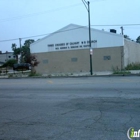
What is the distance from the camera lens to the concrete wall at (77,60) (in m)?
35.2

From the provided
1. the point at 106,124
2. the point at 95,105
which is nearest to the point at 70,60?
the point at 95,105

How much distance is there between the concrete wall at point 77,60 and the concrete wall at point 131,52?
6.90 ft

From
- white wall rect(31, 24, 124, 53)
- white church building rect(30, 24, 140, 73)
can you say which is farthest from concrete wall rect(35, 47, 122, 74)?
white wall rect(31, 24, 124, 53)

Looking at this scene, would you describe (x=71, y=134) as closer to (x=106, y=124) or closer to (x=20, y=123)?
(x=106, y=124)

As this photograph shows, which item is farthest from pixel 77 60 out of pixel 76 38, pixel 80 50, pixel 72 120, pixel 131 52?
pixel 72 120

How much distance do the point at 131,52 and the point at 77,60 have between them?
9.52 m

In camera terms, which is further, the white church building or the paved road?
the white church building

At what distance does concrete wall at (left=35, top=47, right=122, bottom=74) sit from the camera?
35250 millimetres

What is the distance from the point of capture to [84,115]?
7.22 m

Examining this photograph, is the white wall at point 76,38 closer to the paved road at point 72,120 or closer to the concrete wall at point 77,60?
the concrete wall at point 77,60

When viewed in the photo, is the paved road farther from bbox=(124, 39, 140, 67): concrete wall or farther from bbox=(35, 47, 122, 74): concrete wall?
bbox=(124, 39, 140, 67): concrete wall

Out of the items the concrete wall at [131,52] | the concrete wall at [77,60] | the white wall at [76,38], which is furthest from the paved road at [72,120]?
the concrete wall at [131,52]

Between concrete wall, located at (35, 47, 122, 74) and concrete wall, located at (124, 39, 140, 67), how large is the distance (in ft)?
6.90

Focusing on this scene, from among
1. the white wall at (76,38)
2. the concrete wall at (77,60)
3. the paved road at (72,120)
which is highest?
the white wall at (76,38)
